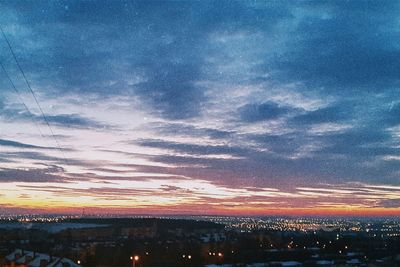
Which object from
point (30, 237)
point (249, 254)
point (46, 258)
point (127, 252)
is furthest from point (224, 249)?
point (30, 237)

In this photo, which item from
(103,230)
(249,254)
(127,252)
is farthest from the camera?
(103,230)

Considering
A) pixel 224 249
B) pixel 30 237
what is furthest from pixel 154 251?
pixel 30 237

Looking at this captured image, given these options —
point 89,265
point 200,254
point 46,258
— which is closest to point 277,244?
point 200,254

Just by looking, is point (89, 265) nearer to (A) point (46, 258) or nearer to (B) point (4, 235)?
(A) point (46, 258)

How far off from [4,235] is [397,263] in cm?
9253

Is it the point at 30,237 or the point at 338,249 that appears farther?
the point at 30,237

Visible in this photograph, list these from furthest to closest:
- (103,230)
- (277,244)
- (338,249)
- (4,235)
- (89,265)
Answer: (103,230) → (4,235) → (277,244) → (338,249) → (89,265)

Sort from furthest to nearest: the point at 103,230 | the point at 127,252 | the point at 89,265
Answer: the point at 103,230 → the point at 127,252 → the point at 89,265

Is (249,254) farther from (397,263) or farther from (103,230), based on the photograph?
(103,230)

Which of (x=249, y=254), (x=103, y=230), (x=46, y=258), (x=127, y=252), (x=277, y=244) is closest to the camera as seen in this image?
(x=46, y=258)

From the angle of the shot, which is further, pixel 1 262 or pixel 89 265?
pixel 89 265

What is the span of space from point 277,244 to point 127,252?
4323cm

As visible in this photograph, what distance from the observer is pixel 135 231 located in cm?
14238

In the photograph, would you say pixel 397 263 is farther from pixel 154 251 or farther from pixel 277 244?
pixel 277 244
